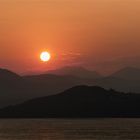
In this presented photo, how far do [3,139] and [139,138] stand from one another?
31.8 meters

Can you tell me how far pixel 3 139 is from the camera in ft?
519

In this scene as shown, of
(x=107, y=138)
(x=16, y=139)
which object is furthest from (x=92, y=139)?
(x=16, y=139)

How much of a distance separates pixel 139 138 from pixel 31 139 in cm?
2530

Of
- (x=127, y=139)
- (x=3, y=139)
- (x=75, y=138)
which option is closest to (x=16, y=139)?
(x=3, y=139)

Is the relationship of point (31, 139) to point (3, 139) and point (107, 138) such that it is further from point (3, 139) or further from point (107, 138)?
point (107, 138)

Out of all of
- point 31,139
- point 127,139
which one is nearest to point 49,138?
point 31,139

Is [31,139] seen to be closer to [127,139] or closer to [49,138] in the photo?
[49,138]

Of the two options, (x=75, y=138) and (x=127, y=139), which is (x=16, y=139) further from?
(x=127, y=139)

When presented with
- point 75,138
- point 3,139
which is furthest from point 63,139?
point 3,139

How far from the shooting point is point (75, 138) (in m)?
160

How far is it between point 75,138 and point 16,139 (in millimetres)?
13903

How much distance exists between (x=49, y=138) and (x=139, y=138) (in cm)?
2173

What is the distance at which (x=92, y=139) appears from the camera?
154625 mm

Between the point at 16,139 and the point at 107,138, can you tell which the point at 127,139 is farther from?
the point at 16,139
